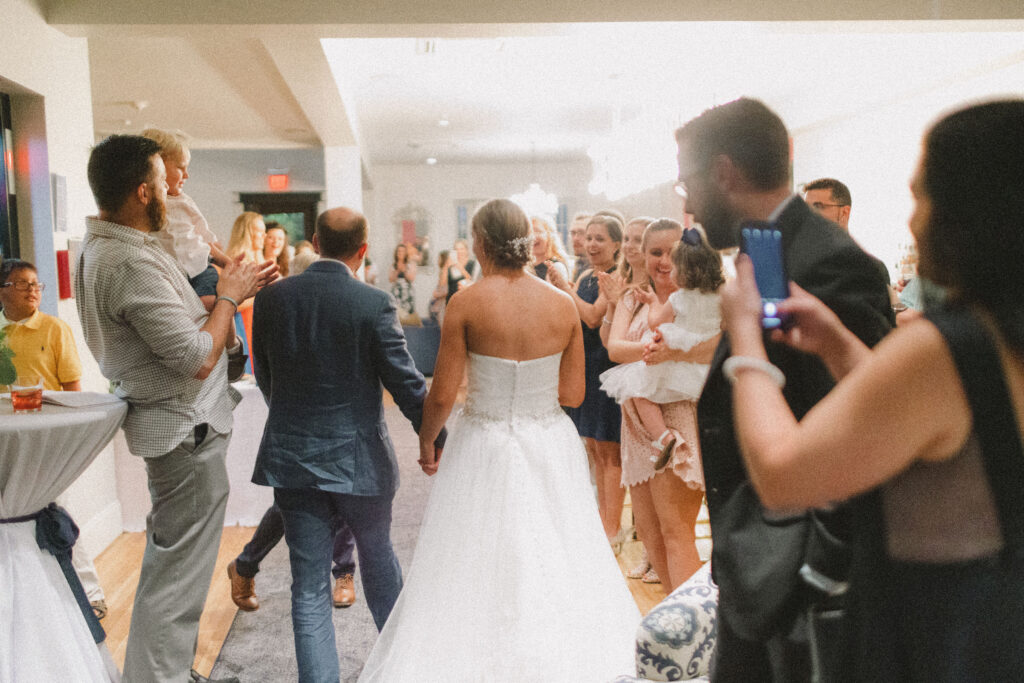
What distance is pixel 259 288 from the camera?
7.77 ft

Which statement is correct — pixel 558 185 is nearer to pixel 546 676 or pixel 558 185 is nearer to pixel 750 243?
pixel 546 676

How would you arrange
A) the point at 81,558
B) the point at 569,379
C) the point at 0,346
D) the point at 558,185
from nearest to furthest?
the point at 0,346 < the point at 569,379 < the point at 81,558 < the point at 558,185

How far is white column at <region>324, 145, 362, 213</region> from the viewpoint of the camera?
804cm

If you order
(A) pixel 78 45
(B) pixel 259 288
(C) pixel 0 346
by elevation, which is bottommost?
(C) pixel 0 346

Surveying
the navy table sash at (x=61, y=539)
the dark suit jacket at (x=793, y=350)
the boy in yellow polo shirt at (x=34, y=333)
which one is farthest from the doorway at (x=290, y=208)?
the dark suit jacket at (x=793, y=350)

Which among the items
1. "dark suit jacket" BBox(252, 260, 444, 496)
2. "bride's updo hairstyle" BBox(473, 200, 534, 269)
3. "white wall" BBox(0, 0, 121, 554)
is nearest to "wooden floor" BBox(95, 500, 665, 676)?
"white wall" BBox(0, 0, 121, 554)

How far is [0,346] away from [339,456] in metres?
0.96

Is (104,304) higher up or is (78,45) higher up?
(78,45)

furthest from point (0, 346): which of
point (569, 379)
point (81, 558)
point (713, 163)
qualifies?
point (713, 163)

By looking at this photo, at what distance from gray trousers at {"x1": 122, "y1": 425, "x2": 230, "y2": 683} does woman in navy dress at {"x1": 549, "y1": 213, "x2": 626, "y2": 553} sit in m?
1.85

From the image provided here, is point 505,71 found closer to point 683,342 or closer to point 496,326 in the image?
point 683,342

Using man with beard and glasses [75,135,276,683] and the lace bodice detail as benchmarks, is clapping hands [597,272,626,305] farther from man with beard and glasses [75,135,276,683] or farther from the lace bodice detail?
man with beard and glasses [75,135,276,683]

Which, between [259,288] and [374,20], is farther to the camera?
[374,20]

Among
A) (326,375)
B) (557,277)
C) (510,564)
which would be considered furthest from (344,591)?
(557,277)
